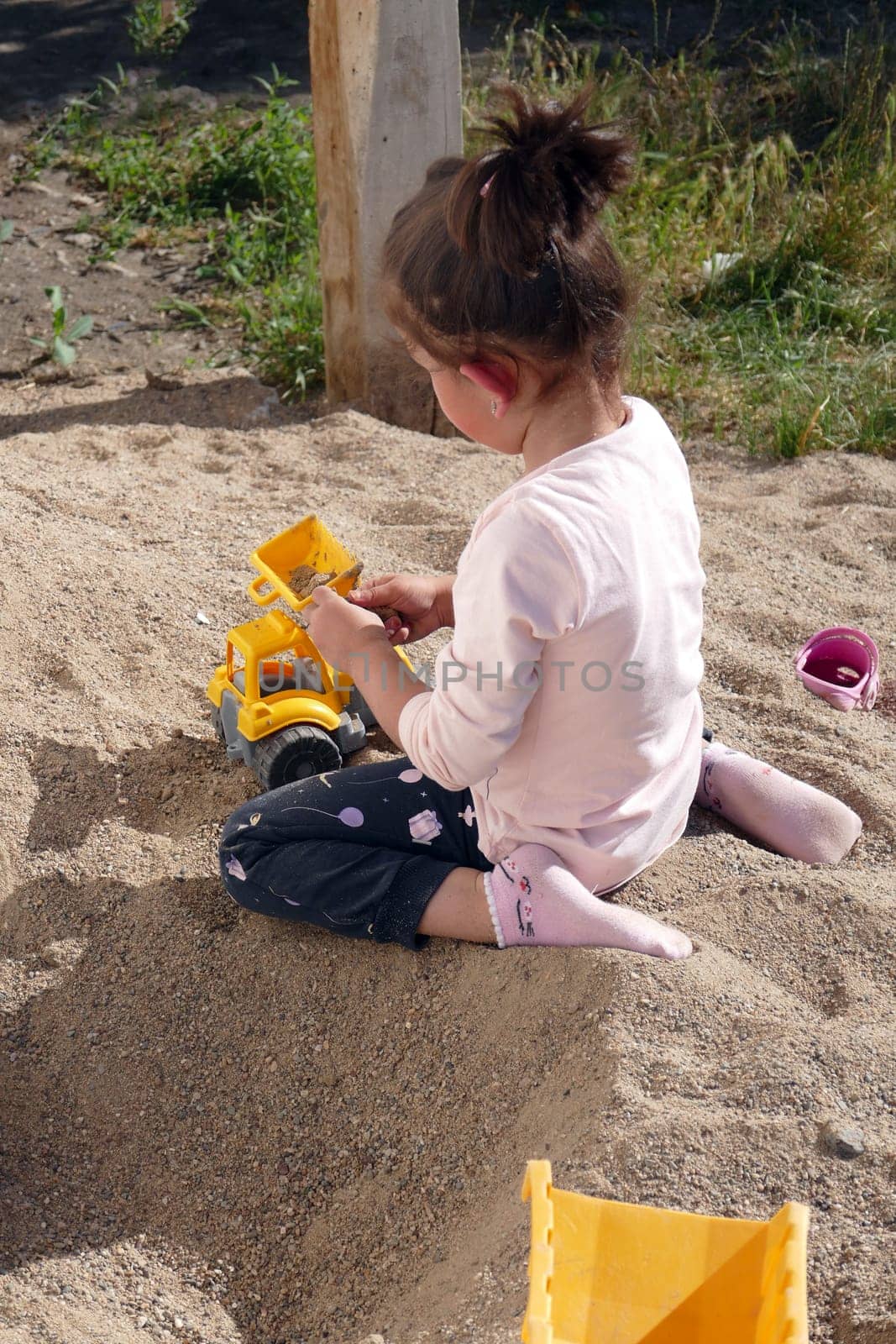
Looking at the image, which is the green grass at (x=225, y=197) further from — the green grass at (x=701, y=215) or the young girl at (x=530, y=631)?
the young girl at (x=530, y=631)

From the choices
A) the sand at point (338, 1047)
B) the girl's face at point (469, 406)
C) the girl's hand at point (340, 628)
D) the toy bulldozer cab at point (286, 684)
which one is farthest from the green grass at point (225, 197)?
the girl's face at point (469, 406)

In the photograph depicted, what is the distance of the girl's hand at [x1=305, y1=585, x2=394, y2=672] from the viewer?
204cm

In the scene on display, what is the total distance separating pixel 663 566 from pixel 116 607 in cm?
152

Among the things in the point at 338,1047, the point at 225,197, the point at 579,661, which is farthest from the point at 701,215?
the point at 338,1047

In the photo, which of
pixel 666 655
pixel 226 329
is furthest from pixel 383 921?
pixel 226 329

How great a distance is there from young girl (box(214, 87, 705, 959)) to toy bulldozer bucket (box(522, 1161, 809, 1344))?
495 millimetres

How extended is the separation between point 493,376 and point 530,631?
1.12ft

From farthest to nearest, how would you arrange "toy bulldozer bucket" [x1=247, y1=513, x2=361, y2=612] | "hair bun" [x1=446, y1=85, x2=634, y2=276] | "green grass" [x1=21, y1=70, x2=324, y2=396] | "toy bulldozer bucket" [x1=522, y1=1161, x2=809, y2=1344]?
"green grass" [x1=21, y1=70, x2=324, y2=396] < "toy bulldozer bucket" [x1=247, y1=513, x2=361, y2=612] < "hair bun" [x1=446, y1=85, x2=634, y2=276] < "toy bulldozer bucket" [x1=522, y1=1161, x2=809, y2=1344]

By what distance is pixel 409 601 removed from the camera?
221 centimetres

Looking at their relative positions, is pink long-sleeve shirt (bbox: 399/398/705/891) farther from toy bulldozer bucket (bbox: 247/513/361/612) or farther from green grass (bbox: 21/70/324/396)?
green grass (bbox: 21/70/324/396)

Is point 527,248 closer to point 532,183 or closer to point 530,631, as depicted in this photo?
point 532,183

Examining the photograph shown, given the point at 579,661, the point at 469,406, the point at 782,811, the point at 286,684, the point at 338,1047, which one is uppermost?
the point at 469,406

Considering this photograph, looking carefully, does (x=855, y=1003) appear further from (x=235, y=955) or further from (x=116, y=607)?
(x=116, y=607)

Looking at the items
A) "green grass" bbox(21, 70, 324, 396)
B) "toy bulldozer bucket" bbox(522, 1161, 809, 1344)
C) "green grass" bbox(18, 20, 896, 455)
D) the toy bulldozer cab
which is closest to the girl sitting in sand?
the toy bulldozer cab
